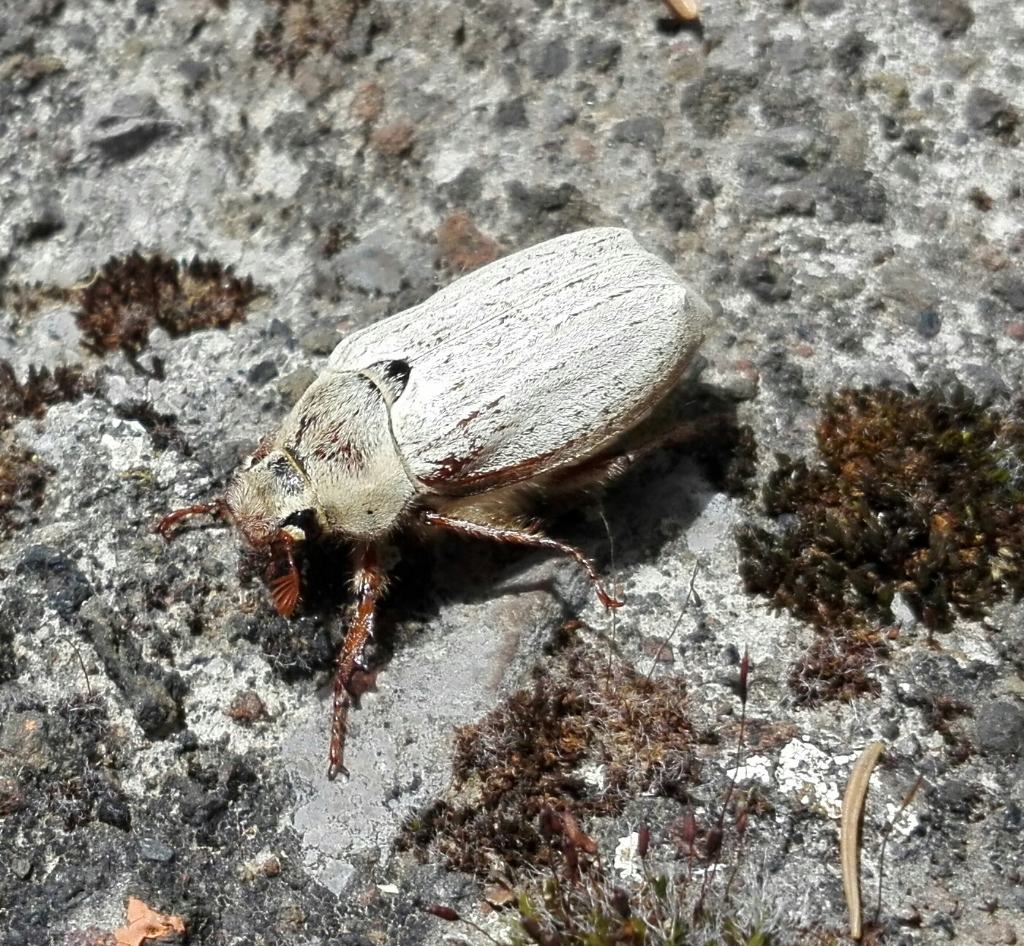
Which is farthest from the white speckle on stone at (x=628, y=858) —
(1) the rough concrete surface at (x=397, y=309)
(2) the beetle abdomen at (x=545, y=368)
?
(2) the beetle abdomen at (x=545, y=368)

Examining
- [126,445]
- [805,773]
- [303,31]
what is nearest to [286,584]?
[126,445]

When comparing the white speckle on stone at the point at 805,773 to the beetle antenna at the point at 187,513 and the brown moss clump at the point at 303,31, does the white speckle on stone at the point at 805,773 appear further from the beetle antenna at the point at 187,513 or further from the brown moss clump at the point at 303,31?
the brown moss clump at the point at 303,31

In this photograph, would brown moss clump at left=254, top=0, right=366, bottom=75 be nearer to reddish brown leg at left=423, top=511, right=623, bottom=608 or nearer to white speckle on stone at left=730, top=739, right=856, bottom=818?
reddish brown leg at left=423, top=511, right=623, bottom=608

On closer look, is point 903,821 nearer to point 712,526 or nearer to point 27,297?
point 712,526

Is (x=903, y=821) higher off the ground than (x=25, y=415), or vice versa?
(x=25, y=415)

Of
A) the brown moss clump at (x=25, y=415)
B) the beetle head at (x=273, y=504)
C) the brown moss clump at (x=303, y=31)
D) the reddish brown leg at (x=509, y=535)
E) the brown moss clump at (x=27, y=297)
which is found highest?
the brown moss clump at (x=303, y=31)
